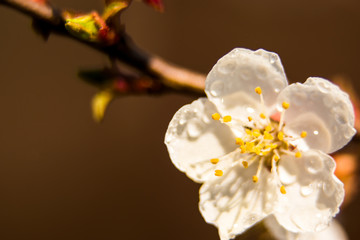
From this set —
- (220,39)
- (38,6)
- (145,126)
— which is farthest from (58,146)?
(38,6)

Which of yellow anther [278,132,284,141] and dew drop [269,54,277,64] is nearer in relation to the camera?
dew drop [269,54,277,64]

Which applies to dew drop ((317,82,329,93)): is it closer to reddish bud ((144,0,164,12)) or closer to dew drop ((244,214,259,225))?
dew drop ((244,214,259,225))

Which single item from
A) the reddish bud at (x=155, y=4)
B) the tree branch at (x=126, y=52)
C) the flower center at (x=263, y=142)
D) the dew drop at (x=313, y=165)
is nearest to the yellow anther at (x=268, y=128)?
the flower center at (x=263, y=142)

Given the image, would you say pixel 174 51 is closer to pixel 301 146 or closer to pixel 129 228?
pixel 129 228

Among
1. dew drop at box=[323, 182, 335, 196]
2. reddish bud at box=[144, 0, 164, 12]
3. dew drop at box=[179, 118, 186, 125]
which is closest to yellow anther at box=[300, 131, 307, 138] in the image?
dew drop at box=[323, 182, 335, 196]

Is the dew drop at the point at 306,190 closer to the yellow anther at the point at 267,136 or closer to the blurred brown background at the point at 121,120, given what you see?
the yellow anther at the point at 267,136

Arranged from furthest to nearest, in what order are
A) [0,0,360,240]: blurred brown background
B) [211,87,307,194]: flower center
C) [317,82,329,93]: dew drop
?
[0,0,360,240]: blurred brown background < [211,87,307,194]: flower center < [317,82,329,93]: dew drop
